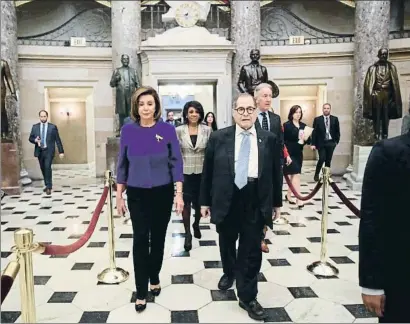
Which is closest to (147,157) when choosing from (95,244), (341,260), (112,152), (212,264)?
(212,264)

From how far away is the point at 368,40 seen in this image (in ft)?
32.9

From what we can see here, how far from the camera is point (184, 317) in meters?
3.17

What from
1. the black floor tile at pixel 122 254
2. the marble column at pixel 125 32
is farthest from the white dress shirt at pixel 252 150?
the marble column at pixel 125 32

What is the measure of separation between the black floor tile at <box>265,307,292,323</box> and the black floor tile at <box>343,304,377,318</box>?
20.7 inches

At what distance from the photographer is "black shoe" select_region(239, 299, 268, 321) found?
309 cm

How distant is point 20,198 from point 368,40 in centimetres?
895

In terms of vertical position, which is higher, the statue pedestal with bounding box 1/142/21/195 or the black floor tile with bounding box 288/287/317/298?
the statue pedestal with bounding box 1/142/21/195

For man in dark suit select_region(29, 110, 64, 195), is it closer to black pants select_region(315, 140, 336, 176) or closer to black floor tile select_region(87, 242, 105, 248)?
black floor tile select_region(87, 242, 105, 248)

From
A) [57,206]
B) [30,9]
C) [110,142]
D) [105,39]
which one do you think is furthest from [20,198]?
[30,9]

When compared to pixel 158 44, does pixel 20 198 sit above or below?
below

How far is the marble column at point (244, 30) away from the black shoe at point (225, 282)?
7702mm

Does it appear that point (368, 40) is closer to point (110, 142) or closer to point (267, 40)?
point (267, 40)

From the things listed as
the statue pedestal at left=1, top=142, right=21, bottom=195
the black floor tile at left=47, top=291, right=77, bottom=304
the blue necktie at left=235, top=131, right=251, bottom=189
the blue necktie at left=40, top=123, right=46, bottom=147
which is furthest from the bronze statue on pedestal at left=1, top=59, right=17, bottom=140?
the blue necktie at left=235, top=131, right=251, bottom=189

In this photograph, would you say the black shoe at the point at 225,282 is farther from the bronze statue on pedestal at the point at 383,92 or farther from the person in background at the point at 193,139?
the bronze statue on pedestal at the point at 383,92
